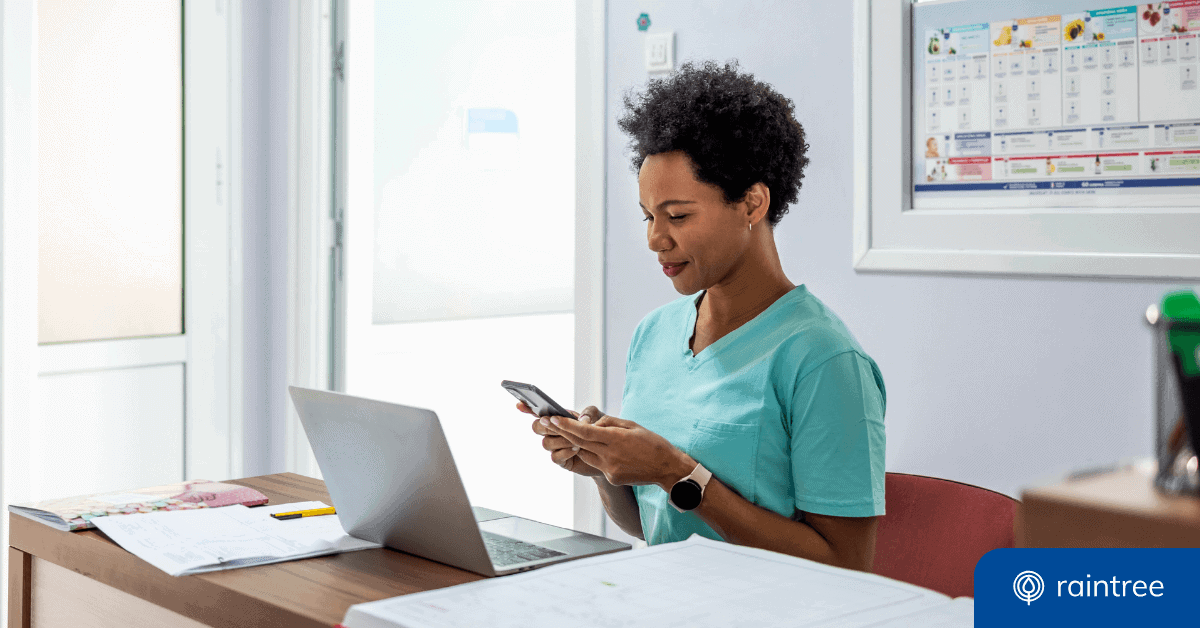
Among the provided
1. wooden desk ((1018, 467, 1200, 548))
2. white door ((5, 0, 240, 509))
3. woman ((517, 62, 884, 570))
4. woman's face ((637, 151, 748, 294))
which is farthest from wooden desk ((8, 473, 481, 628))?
white door ((5, 0, 240, 509))

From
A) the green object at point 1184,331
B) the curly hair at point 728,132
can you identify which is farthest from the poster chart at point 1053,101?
the green object at point 1184,331

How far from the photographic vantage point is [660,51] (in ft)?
7.21

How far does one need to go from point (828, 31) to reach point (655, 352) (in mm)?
780

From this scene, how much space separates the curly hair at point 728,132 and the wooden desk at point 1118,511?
1.14 meters

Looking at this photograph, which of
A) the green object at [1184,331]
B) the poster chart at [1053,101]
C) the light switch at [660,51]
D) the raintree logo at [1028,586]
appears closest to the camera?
the green object at [1184,331]

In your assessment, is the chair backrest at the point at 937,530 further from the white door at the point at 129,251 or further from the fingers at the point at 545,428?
the white door at the point at 129,251

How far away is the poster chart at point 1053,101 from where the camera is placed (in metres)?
1.56

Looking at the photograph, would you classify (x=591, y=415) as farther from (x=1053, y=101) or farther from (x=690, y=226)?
(x=1053, y=101)

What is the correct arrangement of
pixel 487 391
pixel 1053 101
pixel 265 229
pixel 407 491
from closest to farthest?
pixel 407 491, pixel 1053 101, pixel 265 229, pixel 487 391

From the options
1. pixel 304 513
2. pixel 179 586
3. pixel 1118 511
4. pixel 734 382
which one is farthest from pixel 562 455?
pixel 1118 511

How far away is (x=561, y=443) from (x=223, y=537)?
15.8 inches

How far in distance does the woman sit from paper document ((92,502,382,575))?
0.92 ft

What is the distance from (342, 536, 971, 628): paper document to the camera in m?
0.78

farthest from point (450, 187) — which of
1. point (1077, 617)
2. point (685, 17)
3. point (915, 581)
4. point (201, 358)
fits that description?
point (1077, 617)
